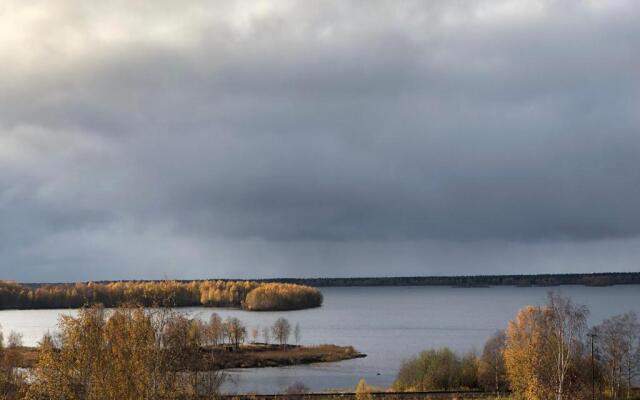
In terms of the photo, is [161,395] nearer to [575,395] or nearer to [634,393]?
[575,395]

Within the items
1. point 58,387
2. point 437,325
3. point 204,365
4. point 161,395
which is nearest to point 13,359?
point 204,365

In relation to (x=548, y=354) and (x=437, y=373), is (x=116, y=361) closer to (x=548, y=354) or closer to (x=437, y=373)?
(x=548, y=354)

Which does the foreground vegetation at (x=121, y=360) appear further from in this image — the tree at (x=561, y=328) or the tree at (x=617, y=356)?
the tree at (x=617, y=356)

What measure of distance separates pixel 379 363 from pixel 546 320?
37.2m

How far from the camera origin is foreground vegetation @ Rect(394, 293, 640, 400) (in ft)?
204

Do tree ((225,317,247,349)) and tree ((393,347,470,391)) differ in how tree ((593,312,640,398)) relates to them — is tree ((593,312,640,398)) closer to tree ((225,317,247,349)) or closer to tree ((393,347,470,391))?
tree ((393,347,470,391))

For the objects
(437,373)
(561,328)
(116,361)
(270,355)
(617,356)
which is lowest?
(270,355)

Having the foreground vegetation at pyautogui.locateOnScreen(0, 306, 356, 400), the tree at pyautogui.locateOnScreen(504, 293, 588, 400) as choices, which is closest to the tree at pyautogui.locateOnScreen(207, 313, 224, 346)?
the tree at pyautogui.locateOnScreen(504, 293, 588, 400)

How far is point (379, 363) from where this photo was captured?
104562 millimetres

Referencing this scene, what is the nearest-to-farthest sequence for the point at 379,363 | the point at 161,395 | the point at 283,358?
the point at 161,395, the point at 379,363, the point at 283,358

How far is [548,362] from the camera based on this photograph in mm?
64250

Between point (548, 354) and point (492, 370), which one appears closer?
point (548, 354)

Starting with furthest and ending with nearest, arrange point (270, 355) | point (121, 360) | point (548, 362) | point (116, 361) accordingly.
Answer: point (270, 355)
point (548, 362)
point (121, 360)
point (116, 361)

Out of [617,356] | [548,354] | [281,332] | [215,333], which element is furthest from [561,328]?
[281,332]
